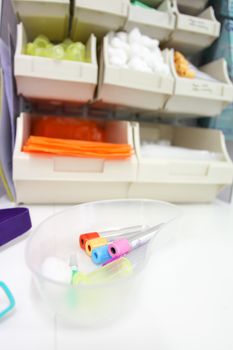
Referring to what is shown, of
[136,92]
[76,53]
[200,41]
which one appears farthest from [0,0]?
[200,41]

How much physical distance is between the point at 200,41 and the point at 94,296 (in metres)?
0.68

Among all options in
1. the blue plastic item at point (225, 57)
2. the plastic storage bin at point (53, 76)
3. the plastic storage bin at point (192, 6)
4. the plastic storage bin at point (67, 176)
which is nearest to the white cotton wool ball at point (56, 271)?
the plastic storage bin at point (67, 176)

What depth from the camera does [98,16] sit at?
521 mm

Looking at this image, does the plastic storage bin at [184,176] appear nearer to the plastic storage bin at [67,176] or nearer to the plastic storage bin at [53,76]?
the plastic storage bin at [67,176]

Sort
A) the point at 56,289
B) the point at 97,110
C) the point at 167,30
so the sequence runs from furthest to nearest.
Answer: the point at 97,110 < the point at 167,30 < the point at 56,289

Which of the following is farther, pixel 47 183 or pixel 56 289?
pixel 47 183

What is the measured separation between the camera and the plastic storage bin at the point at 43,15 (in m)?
0.49

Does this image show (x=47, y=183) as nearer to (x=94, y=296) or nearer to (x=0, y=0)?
(x=94, y=296)

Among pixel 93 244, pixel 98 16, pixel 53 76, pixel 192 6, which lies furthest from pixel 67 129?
pixel 192 6

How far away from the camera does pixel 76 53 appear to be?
19.6 inches

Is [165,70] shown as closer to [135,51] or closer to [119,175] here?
[135,51]

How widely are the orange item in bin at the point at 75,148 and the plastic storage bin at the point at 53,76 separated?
0.13 metres

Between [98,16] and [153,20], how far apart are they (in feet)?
0.46

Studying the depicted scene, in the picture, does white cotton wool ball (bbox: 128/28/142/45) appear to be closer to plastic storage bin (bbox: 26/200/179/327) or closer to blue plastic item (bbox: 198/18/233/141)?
blue plastic item (bbox: 198/18/233/141)
